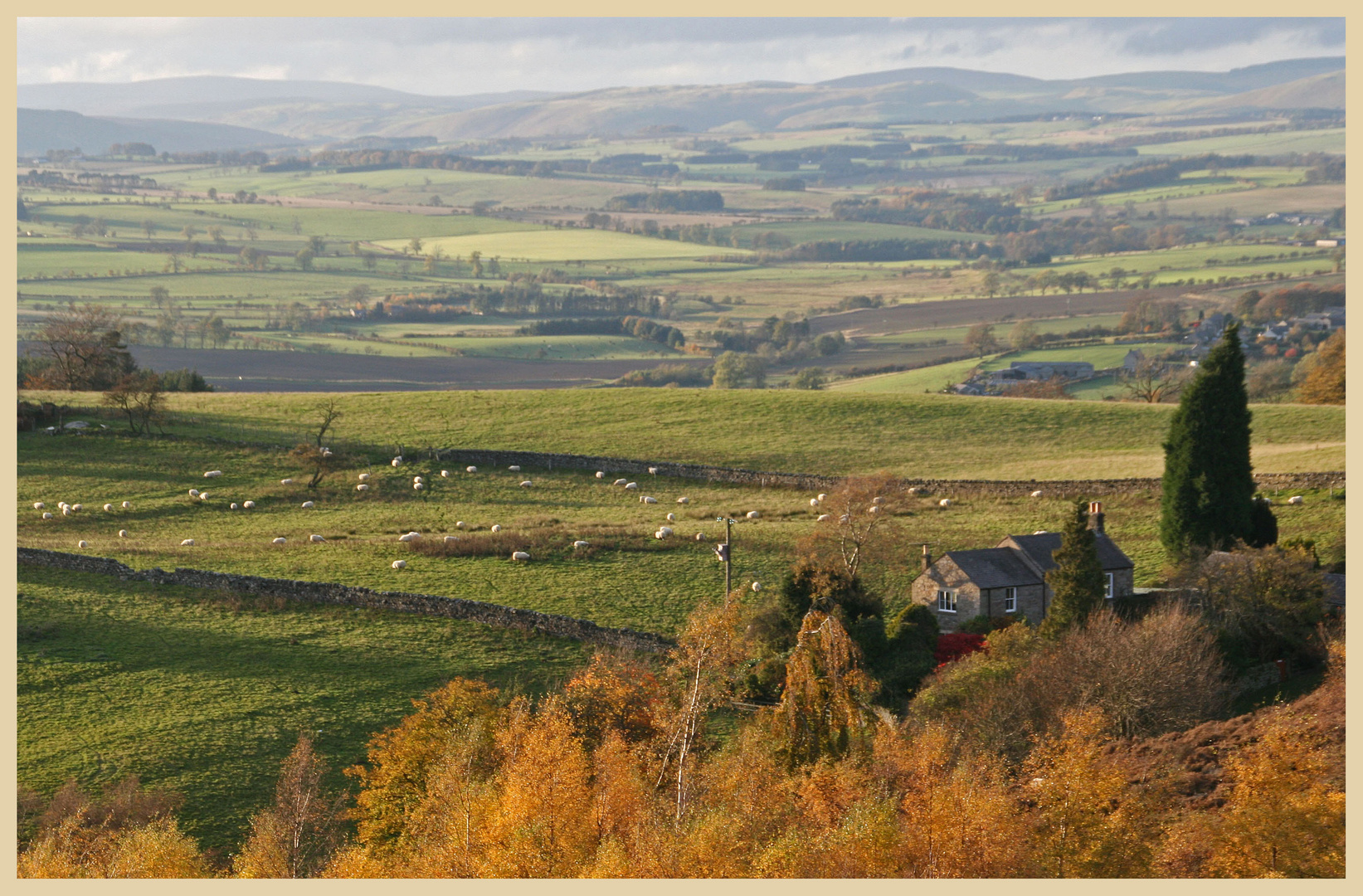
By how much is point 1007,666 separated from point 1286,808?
431 inches

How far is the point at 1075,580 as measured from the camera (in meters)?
35.8

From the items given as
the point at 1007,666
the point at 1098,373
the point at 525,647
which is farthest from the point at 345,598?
the point at 1098,373

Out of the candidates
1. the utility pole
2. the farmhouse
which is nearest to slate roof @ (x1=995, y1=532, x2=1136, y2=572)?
the farmhouse

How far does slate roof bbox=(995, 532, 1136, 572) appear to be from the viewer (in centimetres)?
4062

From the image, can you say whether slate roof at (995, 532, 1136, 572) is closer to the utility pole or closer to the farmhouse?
the farmhouse

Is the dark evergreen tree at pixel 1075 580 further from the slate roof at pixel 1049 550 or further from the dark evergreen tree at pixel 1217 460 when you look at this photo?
the dark evergreen tree at pixel 1217 460

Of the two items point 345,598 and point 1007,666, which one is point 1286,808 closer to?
point 1007,666

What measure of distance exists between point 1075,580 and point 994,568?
510cm

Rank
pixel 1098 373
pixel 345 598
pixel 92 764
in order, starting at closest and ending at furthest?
pixel 92 764, pixel 345 598, pixel 1098 373

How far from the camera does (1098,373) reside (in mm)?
110625

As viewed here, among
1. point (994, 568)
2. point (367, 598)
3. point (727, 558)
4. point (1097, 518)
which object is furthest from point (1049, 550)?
point (367, 598)

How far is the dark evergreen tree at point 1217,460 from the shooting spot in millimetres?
40844

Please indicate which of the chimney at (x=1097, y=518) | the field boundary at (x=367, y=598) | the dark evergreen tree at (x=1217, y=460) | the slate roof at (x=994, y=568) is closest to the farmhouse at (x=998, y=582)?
the slate roof at (x=994, y=568)

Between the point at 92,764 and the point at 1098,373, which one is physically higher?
the point at 1098,373
